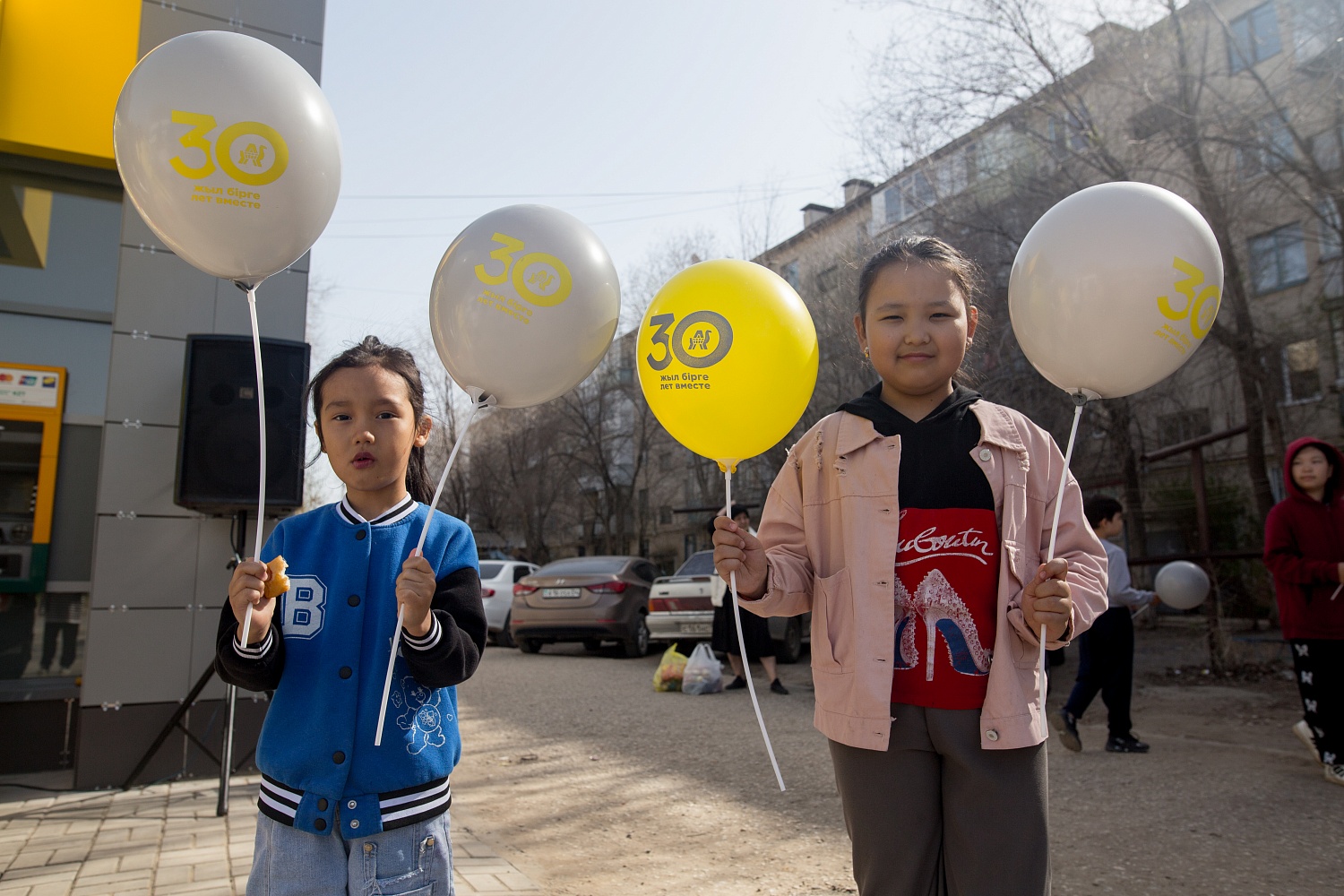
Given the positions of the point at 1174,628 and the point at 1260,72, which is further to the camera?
the point at 1174,628

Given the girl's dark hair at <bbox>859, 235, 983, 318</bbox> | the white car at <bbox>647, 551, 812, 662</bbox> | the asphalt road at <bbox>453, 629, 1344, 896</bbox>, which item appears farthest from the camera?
the white car at <bbox>647, 551, 812, 662</bbox>

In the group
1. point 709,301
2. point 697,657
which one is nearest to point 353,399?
point 709,301

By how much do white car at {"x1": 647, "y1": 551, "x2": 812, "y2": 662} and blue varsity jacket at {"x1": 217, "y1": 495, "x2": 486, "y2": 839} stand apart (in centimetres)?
840

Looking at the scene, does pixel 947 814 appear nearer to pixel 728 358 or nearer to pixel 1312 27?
pixel 728 358

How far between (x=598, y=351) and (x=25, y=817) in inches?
161

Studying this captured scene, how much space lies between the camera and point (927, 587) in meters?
1.98

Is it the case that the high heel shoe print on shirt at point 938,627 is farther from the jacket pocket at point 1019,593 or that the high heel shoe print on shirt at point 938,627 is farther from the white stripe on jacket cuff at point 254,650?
the white stripe on jacket cuff at point 254,650

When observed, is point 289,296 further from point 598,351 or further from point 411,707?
point 411,707

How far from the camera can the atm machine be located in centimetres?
575

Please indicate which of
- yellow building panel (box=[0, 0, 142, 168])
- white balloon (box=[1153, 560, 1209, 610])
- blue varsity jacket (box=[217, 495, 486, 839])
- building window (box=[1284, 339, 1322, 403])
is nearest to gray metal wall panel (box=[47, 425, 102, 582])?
yellow building panel (box=[0, 0, 142, 168])

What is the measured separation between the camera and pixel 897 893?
5.98 ft

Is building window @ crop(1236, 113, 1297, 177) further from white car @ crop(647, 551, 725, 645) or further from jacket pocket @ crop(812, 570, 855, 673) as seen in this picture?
jacket pocket @ crop(812, 570, 855, 673)

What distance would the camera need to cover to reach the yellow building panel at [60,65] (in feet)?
17.3

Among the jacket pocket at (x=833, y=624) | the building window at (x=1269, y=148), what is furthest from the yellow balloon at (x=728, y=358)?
the building window at (x=1269, y=148)
